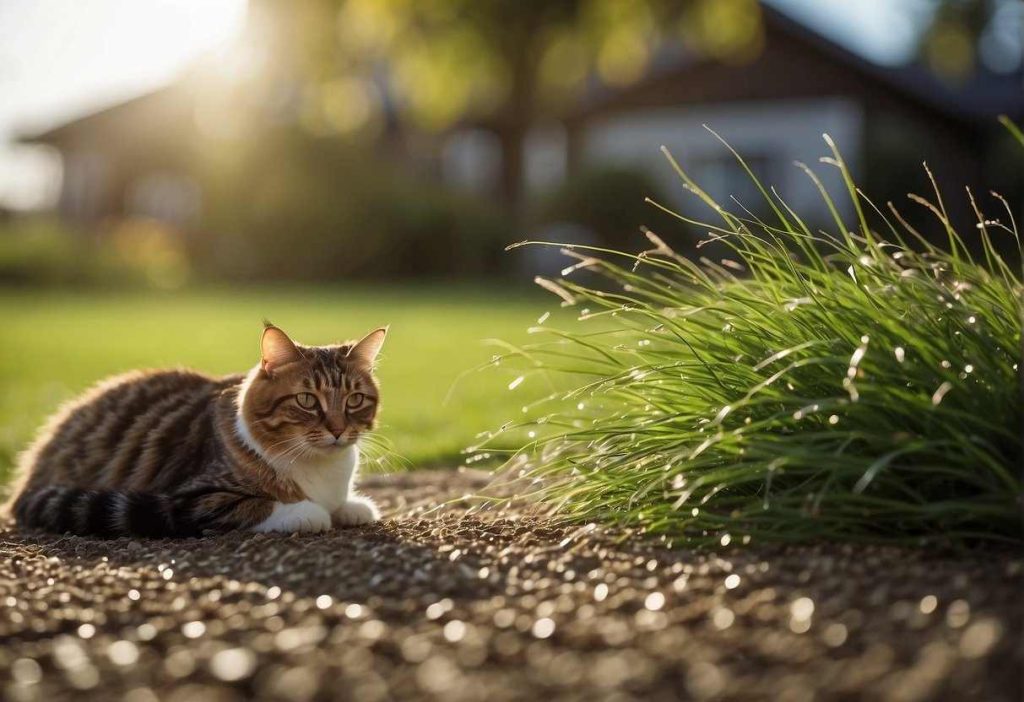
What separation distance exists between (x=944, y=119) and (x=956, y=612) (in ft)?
87.8

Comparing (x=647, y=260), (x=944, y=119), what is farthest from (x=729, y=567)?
(x=944, y=119)

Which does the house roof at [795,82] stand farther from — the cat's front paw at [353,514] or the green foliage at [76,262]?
the cat's front paw at [353,514]

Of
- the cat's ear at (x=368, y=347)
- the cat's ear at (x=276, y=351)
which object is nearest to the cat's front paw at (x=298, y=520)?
the cat's ear at (x=276, y=351)

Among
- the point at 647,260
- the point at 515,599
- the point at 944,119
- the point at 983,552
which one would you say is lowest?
the point at 944,119

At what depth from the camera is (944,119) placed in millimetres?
27266

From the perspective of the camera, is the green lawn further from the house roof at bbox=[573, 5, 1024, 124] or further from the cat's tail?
the house roof at bbox=[573, 5, 1024, 124]

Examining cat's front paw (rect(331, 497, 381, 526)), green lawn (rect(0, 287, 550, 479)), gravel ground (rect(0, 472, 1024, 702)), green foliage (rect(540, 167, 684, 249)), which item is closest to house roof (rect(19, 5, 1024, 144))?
green foliage (rect(540, 167, 684, 249))

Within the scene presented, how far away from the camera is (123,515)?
4254mm

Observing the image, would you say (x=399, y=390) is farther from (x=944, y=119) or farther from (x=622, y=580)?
(x=944, y=119)

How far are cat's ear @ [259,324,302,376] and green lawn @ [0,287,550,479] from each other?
0.68 m

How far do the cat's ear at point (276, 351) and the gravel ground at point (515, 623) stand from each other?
773 mm

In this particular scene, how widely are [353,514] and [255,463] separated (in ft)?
1.34

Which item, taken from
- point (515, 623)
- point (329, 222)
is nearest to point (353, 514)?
point (515, 623)

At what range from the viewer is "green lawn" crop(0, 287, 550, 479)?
8375 mm
